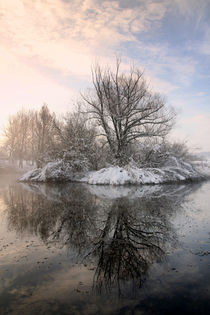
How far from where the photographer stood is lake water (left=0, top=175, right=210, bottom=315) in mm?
3215

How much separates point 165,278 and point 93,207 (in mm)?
6172

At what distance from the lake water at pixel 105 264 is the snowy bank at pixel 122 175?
11057 mm

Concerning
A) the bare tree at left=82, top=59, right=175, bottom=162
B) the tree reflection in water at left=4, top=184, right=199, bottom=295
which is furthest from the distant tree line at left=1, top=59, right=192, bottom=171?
the tree reflection in water at left=4, top=184, right=199, bottom=295

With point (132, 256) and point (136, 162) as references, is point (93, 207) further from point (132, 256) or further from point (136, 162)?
point (136, 162)

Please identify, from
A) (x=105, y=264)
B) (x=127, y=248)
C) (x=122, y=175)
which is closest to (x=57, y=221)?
(x=127, y=248)

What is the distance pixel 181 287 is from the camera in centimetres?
360

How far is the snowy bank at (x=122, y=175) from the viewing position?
1925cm

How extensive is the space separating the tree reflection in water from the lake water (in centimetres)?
2

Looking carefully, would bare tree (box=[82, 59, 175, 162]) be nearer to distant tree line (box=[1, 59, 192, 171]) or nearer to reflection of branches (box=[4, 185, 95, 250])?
distant tree line (box=[1, 59, 192, 171])

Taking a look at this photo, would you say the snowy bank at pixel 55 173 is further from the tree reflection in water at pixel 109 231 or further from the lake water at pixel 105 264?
the lake water at pixel 105 264

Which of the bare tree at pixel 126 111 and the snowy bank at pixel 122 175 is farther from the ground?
the bare tree at pixel 126 111

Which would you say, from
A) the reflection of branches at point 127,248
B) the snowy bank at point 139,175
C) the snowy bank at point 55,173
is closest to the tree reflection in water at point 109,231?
the reflection of branches at point 127,248

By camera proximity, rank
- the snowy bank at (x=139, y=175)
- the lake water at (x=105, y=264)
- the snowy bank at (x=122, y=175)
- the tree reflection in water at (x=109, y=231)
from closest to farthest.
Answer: the lake water at (x=105, y=264) → the tree reflection in water at (x=109, y=231) → the snowy bank at (x=139, y=175) → the snowy bank at (x=122, y=175)

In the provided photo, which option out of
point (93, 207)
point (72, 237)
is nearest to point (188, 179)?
point (93, 207)
